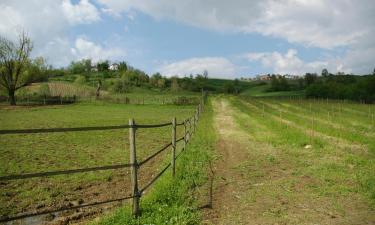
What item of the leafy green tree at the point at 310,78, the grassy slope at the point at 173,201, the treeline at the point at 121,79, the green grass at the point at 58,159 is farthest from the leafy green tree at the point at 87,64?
the grassy slope at the point at 173,201

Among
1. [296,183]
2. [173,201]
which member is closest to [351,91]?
[296,183]

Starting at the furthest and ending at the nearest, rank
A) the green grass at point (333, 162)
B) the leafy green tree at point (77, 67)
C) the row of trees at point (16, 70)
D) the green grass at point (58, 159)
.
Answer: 1. the leafy green tree at point (77, 67)
2. the row of trees at point (16, 70)
3. the green grass at point (58, 159)
4. the green grass at point (333, 162)

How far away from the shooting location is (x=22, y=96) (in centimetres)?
7438

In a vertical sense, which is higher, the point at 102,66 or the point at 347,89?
the point at 102,66

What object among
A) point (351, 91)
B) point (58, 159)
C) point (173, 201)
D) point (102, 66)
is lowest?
point (58, 159)

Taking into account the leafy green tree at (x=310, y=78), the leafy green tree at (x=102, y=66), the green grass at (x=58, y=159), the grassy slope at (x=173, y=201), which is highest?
the leafy green tree at (x=102, y=66)

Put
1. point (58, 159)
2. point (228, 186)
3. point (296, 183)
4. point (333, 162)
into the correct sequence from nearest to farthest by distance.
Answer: point (228, 186) < point (296, 183) < point (333, 162) < point (58, 159)

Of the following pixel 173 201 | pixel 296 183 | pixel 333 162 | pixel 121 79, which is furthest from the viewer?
pixel 121 79

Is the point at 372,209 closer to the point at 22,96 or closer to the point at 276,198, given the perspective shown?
the point at 276,198

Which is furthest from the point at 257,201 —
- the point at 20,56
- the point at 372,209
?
the point at 20,56

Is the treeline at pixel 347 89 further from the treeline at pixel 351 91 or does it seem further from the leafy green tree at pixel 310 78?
the leafy green tree at pixel 310 78

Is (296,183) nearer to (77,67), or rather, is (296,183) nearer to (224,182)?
(224,182)

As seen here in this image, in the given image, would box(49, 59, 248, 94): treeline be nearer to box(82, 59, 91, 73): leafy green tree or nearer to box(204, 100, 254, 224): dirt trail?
box(82, 59, 91, 73): leafy green tree

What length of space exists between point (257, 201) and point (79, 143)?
13.2 m
